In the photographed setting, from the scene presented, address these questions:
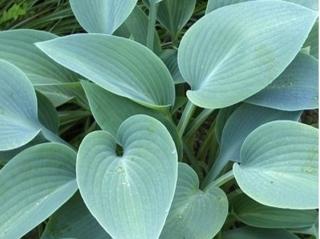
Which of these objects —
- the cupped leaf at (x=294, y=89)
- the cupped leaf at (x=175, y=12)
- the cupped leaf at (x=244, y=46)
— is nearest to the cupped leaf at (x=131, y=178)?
the cupped leaf at (x=244, y=46)

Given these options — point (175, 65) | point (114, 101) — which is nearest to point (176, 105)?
point (175, 65)

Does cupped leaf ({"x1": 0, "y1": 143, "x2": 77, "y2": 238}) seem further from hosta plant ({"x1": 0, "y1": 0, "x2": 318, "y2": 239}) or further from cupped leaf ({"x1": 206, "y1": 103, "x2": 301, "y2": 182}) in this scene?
cupped leaf ({"x1": 206, "y1": 103, "x2": 301, "y2": 182})

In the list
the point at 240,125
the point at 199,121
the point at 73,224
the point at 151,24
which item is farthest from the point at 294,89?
the point at 73,224

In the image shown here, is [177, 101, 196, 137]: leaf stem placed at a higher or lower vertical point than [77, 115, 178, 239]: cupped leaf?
lower

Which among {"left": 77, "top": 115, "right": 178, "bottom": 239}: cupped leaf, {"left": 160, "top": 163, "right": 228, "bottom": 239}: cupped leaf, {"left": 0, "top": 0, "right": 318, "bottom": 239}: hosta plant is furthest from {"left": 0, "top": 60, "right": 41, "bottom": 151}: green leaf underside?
{"left": 160, "top": 163, "right": 228, "bottom": 239}: cupped leaf

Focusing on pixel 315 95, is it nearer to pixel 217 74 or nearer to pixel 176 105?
pixel 217 74

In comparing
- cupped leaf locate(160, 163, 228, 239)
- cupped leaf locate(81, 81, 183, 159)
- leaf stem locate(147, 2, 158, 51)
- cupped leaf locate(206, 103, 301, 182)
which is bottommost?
cupped leaf locate(160, 163, 228, 239)
